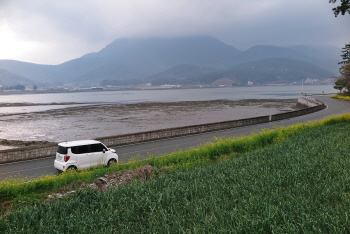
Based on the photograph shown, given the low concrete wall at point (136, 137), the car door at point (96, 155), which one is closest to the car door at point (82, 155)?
the car door at point (96, 155)

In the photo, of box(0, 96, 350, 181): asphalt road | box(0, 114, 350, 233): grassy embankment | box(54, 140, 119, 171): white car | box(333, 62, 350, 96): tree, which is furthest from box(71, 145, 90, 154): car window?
box(333, 62, 350, 96): tree

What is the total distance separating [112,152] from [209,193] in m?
8.99

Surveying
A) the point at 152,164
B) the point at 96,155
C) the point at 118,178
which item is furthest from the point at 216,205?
the point at 96,155

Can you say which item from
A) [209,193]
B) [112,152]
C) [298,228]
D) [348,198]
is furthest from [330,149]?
[112,152]

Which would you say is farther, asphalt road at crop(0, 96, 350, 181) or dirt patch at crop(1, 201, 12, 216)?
asphalt road at crop(0, 96, 350, 181)

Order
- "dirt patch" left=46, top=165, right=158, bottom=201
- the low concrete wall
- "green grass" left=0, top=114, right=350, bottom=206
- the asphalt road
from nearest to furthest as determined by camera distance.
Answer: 1. "green grass" left=0, top=114, right=350, bottom=206
2. "dirt patch" left=46, top=165, right=158, bottom=201
3. the asphalt road
4. the low concrete wall

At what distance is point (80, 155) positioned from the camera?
1427 cm

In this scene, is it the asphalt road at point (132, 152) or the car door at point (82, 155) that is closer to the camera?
the car door at point (82, 155)

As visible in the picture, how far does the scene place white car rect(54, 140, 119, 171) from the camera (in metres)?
13.9

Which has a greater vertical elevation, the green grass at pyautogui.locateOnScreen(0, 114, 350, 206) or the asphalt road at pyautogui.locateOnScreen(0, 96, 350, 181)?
the green grass at pyautogui.locateOnScreen(0, 114, 350, 206)

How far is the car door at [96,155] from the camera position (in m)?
14.7

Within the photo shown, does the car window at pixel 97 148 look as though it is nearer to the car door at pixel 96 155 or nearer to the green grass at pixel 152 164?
the car door at pixel 96 155

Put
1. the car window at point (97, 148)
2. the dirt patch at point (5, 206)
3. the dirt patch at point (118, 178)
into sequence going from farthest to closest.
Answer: the car window at point (97, 148) → the dirt patch at point (118, 178) → the dirt patch at point (5, 206)

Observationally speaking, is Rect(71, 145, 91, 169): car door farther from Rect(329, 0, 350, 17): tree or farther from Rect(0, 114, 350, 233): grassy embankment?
Rect(329, 0, 350, 17): tree
